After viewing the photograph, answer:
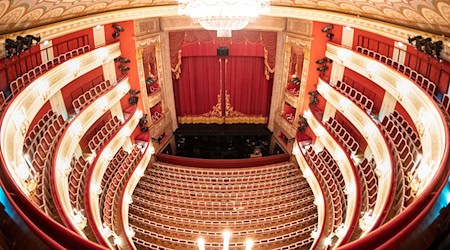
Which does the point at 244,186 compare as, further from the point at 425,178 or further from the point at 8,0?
the point at 8,0

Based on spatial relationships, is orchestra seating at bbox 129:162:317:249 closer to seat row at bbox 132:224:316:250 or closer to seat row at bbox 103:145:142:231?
seat row at bbox 132:224:316:250

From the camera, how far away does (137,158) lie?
7910 mm

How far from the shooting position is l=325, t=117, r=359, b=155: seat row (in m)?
6.92

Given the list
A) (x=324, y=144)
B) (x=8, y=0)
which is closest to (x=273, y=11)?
(x=324, y=144)

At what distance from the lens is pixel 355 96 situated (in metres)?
7.05

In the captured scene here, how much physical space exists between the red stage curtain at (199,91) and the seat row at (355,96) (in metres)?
3.46

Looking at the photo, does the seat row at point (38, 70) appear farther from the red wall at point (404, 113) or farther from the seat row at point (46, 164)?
the red wall at point (404, 113)

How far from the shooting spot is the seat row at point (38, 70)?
4.97 meters

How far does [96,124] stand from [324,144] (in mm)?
4711

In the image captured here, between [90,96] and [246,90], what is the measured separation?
4392 millimetres

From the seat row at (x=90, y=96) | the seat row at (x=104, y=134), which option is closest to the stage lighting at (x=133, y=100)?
the seat row at (x=104, y=134)

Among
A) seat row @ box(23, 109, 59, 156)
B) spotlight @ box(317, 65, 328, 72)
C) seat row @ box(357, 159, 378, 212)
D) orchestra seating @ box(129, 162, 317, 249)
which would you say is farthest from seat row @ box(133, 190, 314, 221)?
spotlight @ box(317, 65, 328, 72)

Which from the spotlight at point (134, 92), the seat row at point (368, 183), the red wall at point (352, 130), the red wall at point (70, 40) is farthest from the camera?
the spotlight at point (134, 92)

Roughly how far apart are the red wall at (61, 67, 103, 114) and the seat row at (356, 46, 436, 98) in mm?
5122
